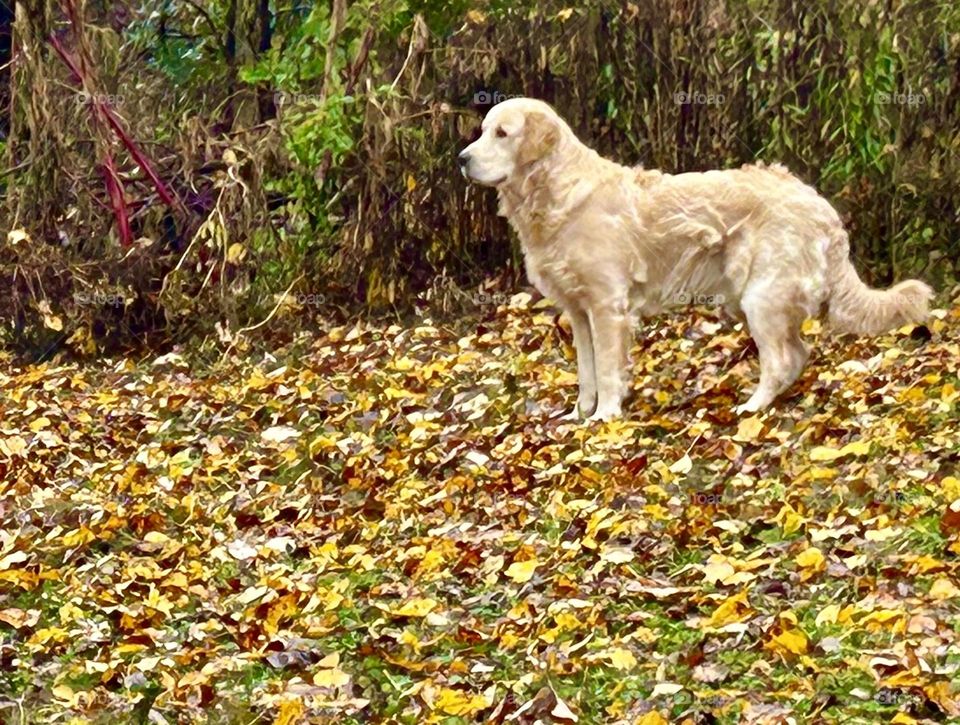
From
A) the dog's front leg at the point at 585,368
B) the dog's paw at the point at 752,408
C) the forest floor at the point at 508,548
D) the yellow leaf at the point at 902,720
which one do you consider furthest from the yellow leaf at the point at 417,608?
the dog's front leg at the point at 585,368

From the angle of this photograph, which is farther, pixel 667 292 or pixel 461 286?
pixel 461 286

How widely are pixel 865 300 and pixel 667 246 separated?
99 cm

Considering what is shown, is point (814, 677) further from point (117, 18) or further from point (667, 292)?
point (117, 18)

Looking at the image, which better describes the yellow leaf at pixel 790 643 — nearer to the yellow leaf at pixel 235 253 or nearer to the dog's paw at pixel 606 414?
the dog's paw at pixel 606 414

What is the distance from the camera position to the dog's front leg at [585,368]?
8.33m

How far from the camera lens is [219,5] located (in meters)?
14.6

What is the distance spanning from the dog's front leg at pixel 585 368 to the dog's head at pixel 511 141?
2.69 feet

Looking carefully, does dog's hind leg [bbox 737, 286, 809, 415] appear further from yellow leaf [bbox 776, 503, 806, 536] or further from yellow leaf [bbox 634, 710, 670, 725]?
yellow leaf [bbox 634, 710, 670, 725]

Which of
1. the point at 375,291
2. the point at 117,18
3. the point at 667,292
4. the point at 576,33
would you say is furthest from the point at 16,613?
the point at 117,18

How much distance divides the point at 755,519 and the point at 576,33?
20.8 ft

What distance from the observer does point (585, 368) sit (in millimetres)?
8352

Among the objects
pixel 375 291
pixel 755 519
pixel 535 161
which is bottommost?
pixel 375 291

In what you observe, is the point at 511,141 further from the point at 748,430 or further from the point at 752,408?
the point at 748,430

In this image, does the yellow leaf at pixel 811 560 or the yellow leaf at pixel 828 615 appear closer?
the yellow leaf at pixel 828 615
